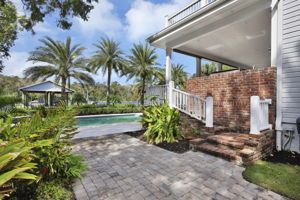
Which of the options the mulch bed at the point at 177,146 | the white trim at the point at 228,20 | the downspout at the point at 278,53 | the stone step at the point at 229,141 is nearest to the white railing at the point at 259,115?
the downspout at the point at 278,53

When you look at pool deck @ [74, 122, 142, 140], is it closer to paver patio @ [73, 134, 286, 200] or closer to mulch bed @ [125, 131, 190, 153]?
paver patio @ [73, 134, 286, 200]

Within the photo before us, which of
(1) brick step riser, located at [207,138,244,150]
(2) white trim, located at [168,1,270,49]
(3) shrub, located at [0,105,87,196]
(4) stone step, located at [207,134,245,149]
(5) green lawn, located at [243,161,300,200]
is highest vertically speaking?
(2) white trim, located at [168,1,270,49]

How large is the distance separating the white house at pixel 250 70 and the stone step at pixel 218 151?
2.32ft

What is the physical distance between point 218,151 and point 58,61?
46.6ft

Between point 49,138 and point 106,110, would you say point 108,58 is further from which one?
point 49,138

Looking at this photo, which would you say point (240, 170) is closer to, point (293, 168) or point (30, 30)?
point (293, 168)

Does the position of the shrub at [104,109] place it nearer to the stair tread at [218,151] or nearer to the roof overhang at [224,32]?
the roof overhang at [224,32]

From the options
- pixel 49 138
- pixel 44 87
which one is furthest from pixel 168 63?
pixel 44 87

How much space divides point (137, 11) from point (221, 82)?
6.37m

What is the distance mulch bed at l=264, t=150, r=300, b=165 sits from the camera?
288 centimetres

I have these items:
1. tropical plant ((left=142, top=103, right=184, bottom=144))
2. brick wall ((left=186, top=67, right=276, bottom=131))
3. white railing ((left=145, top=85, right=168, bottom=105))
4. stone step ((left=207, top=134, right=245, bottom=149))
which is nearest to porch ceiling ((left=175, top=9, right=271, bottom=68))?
brick wall ((left=186, top=67, right=276, bottom=131))

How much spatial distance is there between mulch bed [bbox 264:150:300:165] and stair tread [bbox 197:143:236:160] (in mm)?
774

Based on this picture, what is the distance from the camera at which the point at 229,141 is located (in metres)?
3.26

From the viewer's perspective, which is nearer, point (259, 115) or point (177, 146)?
point (259, 115)
